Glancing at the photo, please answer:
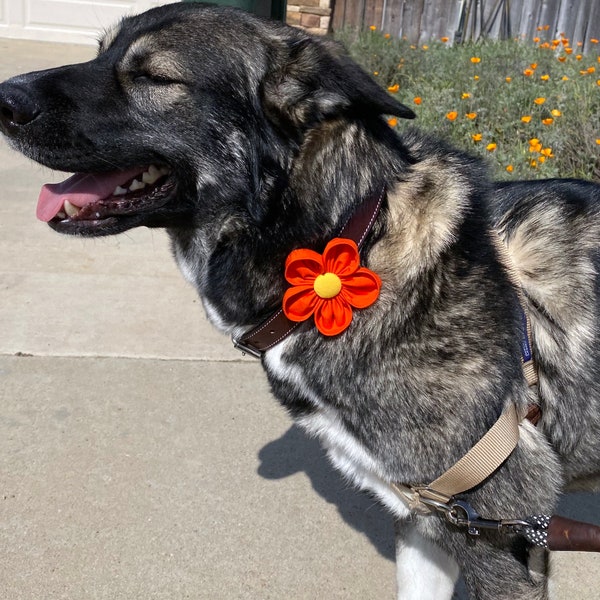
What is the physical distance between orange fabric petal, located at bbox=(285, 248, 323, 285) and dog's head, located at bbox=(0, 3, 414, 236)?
174mm

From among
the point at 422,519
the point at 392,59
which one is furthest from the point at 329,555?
the point at 392,59

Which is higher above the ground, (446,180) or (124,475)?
(446,180)

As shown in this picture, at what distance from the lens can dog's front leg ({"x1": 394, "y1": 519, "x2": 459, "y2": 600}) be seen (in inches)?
92.7

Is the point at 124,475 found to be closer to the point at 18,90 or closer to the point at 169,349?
the point at 169,349

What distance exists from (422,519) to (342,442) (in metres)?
0.29

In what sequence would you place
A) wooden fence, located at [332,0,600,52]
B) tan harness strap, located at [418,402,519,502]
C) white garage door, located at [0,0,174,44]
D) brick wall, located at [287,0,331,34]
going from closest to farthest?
tan harness strap, located at [418,402,519,502] → brick wall, located at [287,0,331,34] → wooden fence, located at [332,0,600,52] → white garage door, located at [0,0,174,44]

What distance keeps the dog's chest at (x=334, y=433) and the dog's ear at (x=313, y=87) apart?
2.00ft

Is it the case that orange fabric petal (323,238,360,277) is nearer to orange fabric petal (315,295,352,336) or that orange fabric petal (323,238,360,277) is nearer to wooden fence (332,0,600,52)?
orange fabric petal (315,295,352,336)

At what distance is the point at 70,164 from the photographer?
199 cm

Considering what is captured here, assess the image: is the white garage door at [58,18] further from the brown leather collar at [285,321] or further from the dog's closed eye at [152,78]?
the brown leather collar at [285,321]

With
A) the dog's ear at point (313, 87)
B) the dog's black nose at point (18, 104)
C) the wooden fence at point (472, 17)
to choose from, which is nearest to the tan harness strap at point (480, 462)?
the dog's ear at point (313, 87)

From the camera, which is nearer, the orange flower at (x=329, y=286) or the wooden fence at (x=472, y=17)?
the orange flower at (x=329, y=286)

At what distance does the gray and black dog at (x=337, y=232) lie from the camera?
192 centimetres

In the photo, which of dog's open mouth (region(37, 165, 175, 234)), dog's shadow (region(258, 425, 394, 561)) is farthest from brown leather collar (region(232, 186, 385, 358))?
dog's shadow (region(258, 425, 394, 561))
